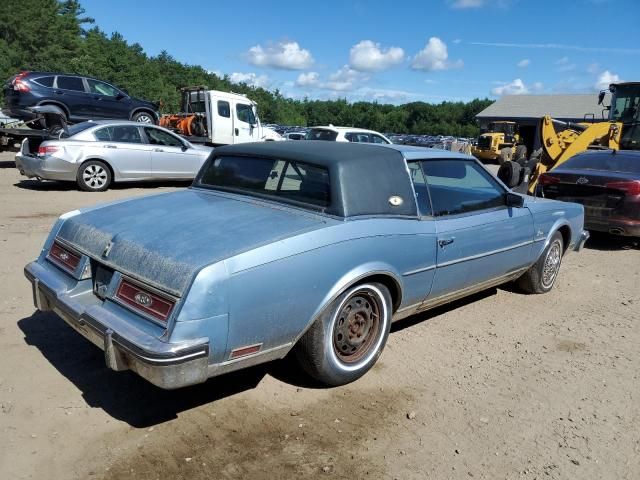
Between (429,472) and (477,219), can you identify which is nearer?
(429,472)

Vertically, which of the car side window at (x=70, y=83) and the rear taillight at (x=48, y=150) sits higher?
the car side window at (x=70, y=83)

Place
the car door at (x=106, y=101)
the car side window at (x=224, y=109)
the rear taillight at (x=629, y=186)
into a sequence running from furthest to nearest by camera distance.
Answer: the car side window at (x=224, y=109), the car door at (x=106, y=101), the rear taillight at (x=629, y=186)

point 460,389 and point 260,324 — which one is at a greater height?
point 260,324

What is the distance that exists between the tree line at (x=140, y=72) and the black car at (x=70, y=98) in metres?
36.8

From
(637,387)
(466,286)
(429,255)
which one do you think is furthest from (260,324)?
(637,387)

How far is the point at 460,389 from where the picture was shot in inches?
143

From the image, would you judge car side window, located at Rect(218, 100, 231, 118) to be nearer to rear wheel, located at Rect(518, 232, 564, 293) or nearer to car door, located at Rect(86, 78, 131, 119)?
car door, located at Rect(86, 78, 131, 119)

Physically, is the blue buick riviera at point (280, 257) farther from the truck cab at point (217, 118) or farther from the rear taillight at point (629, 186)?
the truck cab at point (217, 118)

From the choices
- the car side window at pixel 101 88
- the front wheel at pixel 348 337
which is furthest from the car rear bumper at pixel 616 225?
the car side window at pixel 101 88

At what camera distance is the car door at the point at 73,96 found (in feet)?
48.4

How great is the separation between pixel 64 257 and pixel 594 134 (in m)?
13.1

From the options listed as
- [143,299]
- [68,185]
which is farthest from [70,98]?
[143,299]

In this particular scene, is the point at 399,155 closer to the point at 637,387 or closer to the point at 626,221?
the point at 637,387

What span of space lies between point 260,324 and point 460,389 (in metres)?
1.55
